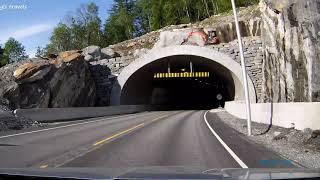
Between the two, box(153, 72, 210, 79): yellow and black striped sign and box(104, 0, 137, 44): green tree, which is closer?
box(153, 72, 210, 79): yellow and black striped sign

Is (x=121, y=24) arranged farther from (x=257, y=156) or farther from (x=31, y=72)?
(x=257, y=156)

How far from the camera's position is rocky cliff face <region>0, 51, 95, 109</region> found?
42.2 meters

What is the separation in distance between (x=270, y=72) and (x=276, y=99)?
4.24 metres

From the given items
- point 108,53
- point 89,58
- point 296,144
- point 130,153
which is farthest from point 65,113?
point 108,53

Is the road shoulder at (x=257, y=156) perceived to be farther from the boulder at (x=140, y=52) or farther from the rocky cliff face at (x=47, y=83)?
the boulder at (x=140, y=52)

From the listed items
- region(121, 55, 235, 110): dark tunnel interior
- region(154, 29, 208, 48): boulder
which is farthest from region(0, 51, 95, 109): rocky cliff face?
region(154, 29, 208, 48): boulder

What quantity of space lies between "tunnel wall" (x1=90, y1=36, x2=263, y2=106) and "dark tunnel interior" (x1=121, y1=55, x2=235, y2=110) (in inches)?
66.4

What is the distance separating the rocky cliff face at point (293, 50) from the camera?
1180 inches

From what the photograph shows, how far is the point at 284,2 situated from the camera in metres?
36.9

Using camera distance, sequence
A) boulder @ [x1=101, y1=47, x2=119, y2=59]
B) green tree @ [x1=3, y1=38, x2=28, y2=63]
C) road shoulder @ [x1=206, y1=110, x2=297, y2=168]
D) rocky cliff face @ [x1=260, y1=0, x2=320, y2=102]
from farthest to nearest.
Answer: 1. green tree @ [x1=3, y1=38, x2=28, y2=63]
2. boulder @ [x1=101, y1=47, x2=119, y2=59]
3. rocky cliff face @ [x1=260, y1=0, x2=320, y2=102]
4. road shoulder @ [x1=206, y1=110, x2=297, y2=168]

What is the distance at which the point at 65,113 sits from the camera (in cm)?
3834

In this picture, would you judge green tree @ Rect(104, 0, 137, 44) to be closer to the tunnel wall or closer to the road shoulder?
the tunnel wall

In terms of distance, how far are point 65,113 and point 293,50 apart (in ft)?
54.3

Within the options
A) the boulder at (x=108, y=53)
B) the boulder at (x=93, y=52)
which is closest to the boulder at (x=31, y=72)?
the boulder at (x=93, y=52)
